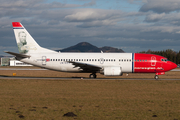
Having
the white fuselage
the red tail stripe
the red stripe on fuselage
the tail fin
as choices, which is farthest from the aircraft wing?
the red tail stripe

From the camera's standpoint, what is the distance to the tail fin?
40.4 meters

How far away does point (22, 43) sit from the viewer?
133 feet

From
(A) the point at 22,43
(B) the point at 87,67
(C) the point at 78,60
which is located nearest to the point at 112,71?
(B) the point at 87,67

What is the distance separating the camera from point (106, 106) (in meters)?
15.1

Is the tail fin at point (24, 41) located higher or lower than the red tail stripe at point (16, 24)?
lower

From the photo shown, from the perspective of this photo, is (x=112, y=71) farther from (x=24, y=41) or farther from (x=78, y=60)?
(x=24, y=41)

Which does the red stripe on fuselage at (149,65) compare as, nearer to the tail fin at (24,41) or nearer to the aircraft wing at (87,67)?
the aircraft wing at (87,67)

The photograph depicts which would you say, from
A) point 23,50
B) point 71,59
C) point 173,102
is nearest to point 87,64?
point 71,59

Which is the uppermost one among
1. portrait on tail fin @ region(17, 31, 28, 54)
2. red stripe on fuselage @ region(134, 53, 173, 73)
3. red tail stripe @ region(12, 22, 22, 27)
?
red tail stripe @ region(12, 22, 22, 27)

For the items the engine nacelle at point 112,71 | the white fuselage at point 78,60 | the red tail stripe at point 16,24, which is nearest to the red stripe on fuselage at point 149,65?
the white fuselage at point 78,60

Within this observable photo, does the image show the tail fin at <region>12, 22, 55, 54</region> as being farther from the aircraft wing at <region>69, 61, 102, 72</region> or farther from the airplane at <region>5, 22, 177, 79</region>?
the aircraft wing at <region>69, 61, 102, 72</region>

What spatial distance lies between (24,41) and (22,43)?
0.52m

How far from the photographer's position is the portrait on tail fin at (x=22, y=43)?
4041 centimetres

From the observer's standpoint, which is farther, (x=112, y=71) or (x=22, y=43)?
(x=22, y=43)
